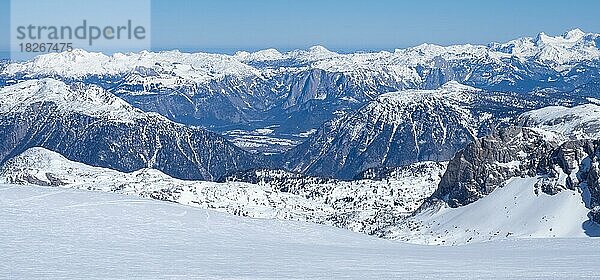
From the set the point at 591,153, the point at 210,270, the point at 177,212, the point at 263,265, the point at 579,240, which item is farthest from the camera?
the point at 591,153

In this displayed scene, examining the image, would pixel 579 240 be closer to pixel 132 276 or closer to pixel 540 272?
pixel 540 272

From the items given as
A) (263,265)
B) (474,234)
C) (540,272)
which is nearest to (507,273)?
(540,272)

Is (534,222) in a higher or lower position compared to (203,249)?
lower

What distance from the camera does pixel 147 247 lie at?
2213 inches

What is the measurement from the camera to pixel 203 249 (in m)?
57.7

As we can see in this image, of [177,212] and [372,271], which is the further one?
[177,212]

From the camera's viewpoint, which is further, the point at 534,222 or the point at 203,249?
the point at 534,222

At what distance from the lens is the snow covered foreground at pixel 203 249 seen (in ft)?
145

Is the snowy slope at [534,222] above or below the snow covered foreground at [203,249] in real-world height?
below

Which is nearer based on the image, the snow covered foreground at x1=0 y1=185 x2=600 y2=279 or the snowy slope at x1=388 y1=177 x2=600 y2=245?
the snow covered foreground at x1=0 y1=185 x2=600 y2=279

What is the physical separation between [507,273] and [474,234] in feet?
500

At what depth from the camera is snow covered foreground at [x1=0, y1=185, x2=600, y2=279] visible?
44281mm

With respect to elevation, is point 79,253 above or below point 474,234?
above

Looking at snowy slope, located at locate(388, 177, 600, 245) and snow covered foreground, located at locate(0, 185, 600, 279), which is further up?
snow covered foreground, located at locate(0, 185, 600, 279)
